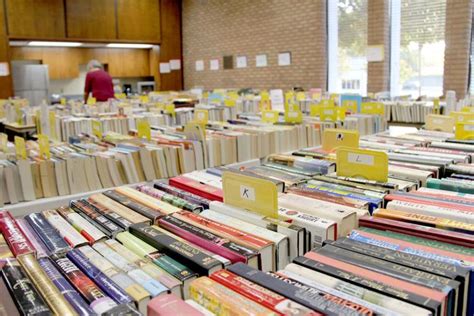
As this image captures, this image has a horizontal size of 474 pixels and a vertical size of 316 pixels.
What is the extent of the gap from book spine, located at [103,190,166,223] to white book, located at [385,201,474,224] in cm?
84

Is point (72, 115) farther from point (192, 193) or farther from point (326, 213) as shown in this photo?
point (326, 213)

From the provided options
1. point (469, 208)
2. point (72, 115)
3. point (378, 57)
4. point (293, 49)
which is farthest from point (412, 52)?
point (469, 208)

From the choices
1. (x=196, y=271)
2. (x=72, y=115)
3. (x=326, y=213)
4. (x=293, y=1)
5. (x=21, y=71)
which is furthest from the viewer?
(x=21, y=71)

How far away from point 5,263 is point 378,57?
27.3 ft

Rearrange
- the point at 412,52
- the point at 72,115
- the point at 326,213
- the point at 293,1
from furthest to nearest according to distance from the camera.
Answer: the point at 293,1 → the point at 412,52 → the point at 72,115 → the point at 326,213

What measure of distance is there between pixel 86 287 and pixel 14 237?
19.9 inches

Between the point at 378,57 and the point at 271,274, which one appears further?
the point at 378,57

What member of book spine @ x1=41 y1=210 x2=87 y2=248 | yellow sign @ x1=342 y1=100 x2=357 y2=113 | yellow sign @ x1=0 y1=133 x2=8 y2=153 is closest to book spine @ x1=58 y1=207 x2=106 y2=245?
book spine @ x1=41 y1=210 x2=87 y2=248

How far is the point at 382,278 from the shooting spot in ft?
3.78

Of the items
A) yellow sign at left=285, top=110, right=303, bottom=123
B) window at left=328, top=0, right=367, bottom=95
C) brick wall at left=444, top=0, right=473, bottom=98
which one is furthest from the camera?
window at left=328, top=0, right=367, bottom=95

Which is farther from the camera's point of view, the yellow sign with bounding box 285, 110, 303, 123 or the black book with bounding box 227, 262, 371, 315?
the yellow sign with bounding box 285, 110, 303, 123

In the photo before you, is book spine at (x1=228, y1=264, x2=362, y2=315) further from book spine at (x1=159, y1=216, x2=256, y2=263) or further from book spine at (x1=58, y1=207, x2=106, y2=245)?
book spine at (x1=58, y1=207, x2=106, y2=245)

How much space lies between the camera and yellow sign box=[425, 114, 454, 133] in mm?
3490

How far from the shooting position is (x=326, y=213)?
1546 mm
